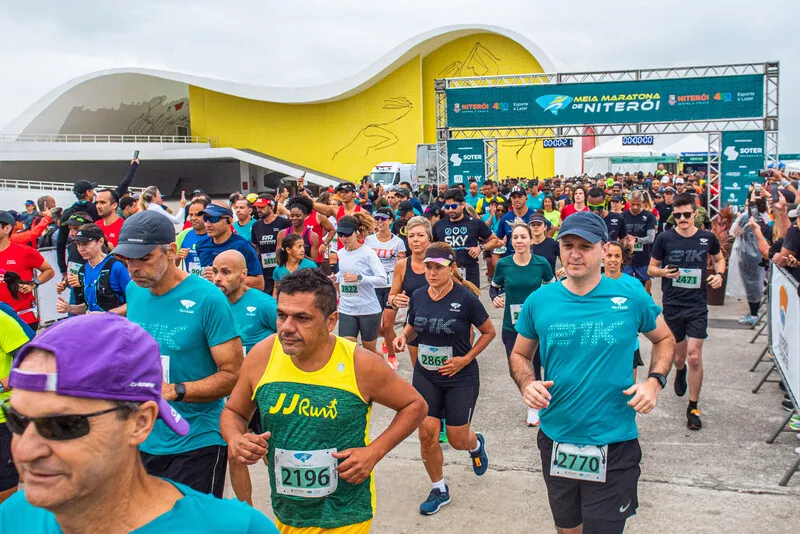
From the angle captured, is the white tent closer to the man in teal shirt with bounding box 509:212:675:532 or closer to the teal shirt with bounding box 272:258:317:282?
the teal shirt with bounding box 272:258:317:282

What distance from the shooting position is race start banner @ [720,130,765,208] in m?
20.1

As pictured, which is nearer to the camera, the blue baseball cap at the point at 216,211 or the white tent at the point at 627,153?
the blue baseball cap at the point at 216,211

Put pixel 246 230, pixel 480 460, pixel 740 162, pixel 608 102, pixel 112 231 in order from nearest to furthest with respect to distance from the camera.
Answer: pixel 480 460 < pixel 112 231 < pixel 246 230 < pixel 740 162 < pixel 608 102

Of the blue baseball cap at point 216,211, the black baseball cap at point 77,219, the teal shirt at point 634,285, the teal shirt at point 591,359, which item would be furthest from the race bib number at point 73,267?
the teal shirt at point 634,285

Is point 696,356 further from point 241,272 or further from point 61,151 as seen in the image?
point 61,151

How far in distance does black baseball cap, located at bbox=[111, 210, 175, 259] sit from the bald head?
102 centimetres

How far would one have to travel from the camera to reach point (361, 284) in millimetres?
7266

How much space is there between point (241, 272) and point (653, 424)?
3.81m

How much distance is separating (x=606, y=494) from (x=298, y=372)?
1543mm

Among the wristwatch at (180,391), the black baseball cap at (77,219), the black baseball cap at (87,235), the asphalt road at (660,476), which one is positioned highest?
the black baseball cap at (77,219)

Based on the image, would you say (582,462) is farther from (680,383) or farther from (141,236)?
(680,383)

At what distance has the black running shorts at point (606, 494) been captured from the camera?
324 centimetres

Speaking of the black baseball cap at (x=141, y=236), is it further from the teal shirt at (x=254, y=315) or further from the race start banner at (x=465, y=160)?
the race start banner at (x=465, y=160)

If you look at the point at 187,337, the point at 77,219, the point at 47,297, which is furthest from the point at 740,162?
the point at 187,337
